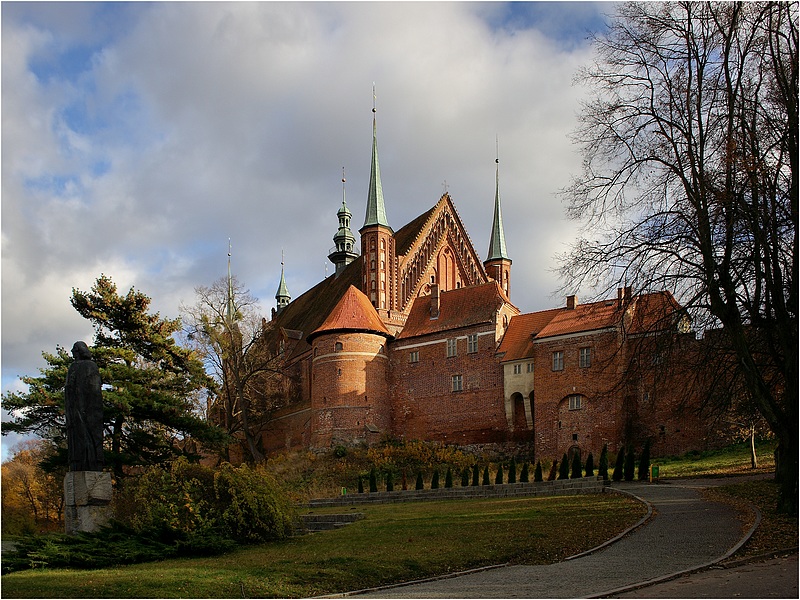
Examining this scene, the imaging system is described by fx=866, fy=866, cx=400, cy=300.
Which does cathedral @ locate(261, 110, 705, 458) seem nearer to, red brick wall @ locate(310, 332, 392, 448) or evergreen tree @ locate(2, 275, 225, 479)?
red brick wall @ locate(310, 332, 392, 448)

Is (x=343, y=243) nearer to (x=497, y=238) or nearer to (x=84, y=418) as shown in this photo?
(x=497, y=238)

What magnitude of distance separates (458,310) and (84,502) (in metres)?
37.5

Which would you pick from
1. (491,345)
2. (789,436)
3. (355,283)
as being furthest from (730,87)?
(355,283)

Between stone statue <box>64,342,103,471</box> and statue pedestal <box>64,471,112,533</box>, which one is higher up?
stone statue <box>64,342,103,471</box>

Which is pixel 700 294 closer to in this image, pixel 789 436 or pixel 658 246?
pixel 658 246

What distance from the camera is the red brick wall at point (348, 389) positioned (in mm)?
53344

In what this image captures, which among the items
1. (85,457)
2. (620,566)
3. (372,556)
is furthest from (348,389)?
(620,566)

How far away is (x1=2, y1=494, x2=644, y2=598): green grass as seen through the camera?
1372 cm

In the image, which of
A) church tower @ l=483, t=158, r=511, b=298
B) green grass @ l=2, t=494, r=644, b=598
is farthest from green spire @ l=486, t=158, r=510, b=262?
green grass @ l=2, t=494, r=644, b=598

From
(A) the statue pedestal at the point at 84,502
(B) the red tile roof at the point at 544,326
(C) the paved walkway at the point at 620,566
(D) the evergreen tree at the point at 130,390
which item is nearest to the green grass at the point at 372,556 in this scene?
(C) the paved walkway at the point at 620,566

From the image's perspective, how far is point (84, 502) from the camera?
19.1 meters

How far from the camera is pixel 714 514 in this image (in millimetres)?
21297

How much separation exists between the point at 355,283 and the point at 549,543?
46147 millimetres

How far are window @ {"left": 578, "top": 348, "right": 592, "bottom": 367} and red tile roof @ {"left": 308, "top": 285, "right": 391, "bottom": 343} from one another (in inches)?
575
